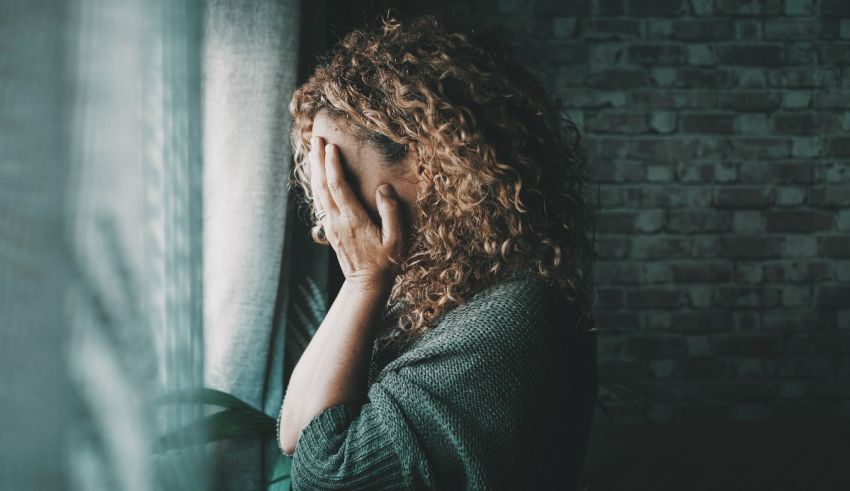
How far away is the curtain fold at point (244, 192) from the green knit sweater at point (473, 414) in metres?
0.53

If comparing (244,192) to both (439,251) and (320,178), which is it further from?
(439,251)

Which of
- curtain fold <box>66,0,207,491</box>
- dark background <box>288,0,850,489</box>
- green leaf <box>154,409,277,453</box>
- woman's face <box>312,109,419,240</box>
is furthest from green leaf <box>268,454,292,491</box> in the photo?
dark background <box>288,0,850,489</box>

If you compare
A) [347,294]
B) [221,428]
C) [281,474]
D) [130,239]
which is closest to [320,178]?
[347,294]

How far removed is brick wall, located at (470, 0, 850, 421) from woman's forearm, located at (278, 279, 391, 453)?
1.34 meters

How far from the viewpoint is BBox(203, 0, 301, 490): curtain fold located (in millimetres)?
1147

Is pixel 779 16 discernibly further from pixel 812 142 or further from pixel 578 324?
pixel 578 324

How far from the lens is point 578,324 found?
756 mm

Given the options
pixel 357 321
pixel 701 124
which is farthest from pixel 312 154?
pixel 701 124

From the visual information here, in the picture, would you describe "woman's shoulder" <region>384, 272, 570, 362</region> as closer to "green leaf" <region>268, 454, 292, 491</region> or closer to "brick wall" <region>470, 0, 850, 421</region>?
"green leaf" <region>268, 454, 292, 491</region>

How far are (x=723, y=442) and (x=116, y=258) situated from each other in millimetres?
1580

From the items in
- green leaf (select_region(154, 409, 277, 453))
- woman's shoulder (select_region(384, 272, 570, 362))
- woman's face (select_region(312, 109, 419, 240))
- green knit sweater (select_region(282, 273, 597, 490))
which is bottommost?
green leaf (select_region(154, 409, 277, 453))

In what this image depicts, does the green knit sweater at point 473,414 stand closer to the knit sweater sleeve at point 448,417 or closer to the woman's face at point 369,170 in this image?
the knit sweater sleeve at point 448,417

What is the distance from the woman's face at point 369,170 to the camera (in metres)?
0.79

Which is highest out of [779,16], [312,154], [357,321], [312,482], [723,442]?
[779,16]
